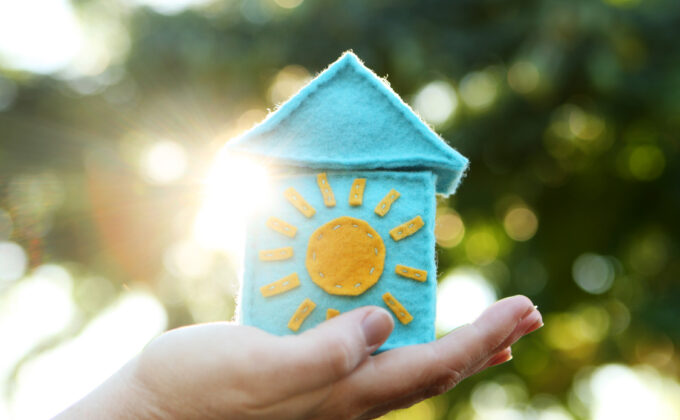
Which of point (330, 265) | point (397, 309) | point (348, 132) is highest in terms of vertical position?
point (348, 132)

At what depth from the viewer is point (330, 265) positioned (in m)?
1.27

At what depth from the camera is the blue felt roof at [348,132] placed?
4.33 ft

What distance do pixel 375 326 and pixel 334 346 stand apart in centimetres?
10

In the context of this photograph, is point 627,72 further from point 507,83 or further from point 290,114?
point 290,114

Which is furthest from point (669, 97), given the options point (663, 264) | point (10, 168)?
point (10, 168)

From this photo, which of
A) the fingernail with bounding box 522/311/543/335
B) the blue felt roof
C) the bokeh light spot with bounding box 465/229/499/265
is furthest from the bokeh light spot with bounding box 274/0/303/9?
the fingernail with bounding box 522/311/543/335

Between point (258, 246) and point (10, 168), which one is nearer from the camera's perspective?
point (258, 246)

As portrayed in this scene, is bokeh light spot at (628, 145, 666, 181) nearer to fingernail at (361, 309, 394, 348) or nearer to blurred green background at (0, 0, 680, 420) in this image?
blurred green background at (0, 0, 680, 420)

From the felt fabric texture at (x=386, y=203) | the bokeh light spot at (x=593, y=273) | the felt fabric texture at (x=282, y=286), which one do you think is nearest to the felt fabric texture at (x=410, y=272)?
the felt fabric texture at (x=386, y=203)

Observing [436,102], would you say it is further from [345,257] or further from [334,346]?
[334,346]

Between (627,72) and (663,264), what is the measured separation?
7.17 ft

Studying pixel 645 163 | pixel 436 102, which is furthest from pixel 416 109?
pixel 645 163

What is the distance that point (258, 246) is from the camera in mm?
1321

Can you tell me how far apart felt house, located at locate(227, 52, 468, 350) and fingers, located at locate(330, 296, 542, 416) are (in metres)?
0.08
